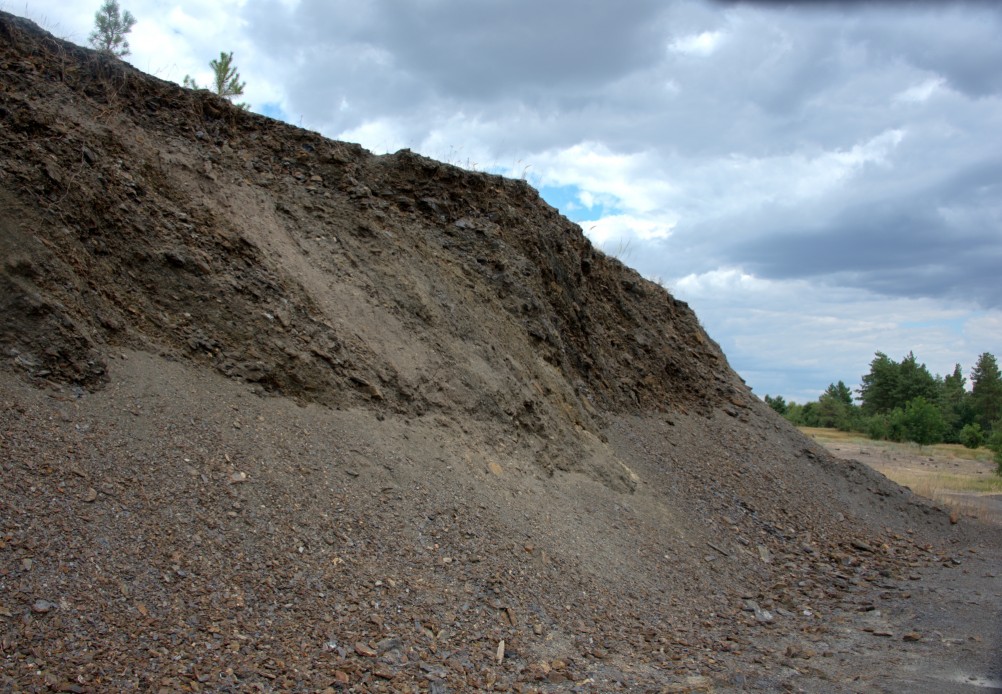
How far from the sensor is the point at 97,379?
21.6 feet

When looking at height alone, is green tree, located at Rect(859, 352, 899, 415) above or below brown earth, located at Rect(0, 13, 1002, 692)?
above

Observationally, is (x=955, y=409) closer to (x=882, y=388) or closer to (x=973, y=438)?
(x=882, y=388)

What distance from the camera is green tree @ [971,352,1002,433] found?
5894 centimetres

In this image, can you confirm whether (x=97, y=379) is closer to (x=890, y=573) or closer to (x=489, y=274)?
(x=489, y=274)

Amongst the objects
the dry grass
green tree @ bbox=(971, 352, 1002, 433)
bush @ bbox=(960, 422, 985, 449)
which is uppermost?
green tree @ bbox=(971, 352, 1002, 433)

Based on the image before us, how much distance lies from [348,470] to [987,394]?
219 ft

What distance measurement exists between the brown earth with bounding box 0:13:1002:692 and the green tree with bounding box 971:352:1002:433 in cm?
5475

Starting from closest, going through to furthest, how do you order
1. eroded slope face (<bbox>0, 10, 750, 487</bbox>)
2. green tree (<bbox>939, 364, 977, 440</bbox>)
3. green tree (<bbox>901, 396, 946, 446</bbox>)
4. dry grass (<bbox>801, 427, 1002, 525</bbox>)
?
eroded slope face (<bbox>0, 10, 750, 487</bbox>) < dry grass (<bbox>801, 427, 1002, 525</bbox>) < green tree (<bbox>901, 396, 946, 446</bbox>) < green tree (<bbox>939, 364, 977, 440</bbox>)

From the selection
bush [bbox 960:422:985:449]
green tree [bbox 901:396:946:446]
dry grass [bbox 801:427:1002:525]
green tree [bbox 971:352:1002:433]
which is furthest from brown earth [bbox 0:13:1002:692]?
green tree [bbox 971:352:1002:433]

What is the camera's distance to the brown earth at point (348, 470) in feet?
16.8

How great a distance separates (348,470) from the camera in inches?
281

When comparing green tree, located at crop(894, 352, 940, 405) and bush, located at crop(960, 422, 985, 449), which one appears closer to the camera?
bush, located at crop(960, 422, 985, 449)

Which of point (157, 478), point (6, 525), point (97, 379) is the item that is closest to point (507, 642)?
point (157, 478)

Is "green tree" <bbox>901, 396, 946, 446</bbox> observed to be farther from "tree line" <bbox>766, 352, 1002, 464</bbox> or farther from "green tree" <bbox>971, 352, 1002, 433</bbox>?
"green tree" <bbox>971, 352, 1002, 433</bbox>
